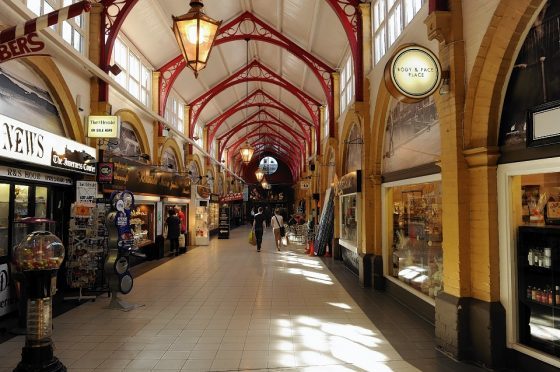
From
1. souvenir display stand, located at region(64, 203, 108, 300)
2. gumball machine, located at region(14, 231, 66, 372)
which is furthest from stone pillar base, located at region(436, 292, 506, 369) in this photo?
souvenir display stand, located at region(64, 203, 108, 300)

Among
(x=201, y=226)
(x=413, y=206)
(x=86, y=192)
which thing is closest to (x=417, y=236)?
(x=413, y=206)

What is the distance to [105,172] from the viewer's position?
828cm

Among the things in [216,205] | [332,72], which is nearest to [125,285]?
[332,72]

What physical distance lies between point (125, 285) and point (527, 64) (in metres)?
6.48

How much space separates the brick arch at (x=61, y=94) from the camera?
649 cm

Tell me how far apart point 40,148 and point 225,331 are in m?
3.93

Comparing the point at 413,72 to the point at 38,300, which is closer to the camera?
the point at 38,300

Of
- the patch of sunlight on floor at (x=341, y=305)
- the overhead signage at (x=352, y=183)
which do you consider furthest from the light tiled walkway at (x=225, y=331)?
the overhead signage at (x=352, y=183)

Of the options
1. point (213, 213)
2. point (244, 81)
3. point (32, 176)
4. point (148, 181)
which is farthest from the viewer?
point (213, 213)

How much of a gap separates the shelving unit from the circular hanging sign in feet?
6.00

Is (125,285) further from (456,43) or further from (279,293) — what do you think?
(456,43)

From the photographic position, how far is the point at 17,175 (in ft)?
19.3

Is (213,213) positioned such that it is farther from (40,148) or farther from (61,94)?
(40,148)

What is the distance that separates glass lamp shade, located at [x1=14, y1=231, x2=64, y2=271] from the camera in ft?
11.1
